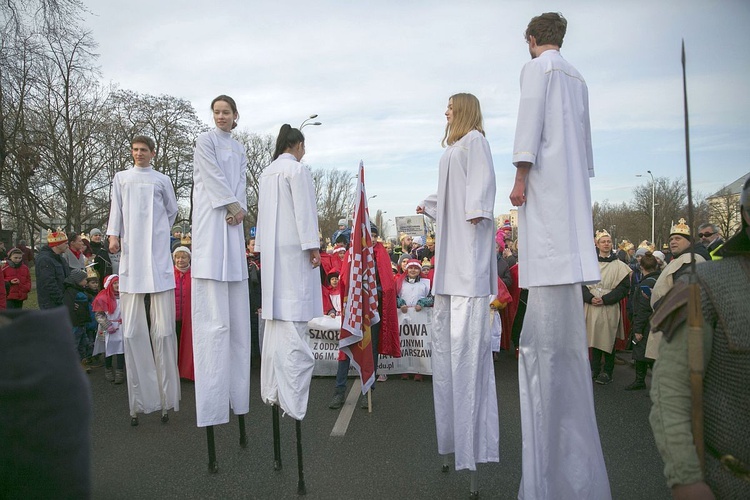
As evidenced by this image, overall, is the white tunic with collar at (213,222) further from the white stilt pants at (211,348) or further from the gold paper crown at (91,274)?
the gold paper crown at (91,274)

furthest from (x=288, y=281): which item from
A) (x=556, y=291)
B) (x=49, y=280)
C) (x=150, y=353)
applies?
(x=49, y=280)

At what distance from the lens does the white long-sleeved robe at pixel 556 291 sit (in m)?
2.88

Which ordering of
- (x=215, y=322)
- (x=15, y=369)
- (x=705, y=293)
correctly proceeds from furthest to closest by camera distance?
(x=215, y=322) < (x=705, y=293) < (x=15, y=369)

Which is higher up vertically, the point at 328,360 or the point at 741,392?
the point at 741,392

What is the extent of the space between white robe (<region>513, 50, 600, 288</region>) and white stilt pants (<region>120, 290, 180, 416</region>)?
3674 millimetres

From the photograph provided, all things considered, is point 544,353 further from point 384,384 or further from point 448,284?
point 384,384

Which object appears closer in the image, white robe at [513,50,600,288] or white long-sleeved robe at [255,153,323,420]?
white robe at [513,50,600,288]

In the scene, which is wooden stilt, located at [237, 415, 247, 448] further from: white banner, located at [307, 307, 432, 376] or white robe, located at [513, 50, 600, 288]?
white banner, located at [307, 307, 432, 376]

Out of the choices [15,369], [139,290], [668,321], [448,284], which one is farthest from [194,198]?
[668,321]

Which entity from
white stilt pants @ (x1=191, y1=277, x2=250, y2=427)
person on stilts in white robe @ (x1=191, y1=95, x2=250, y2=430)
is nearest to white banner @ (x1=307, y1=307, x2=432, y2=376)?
person on stilts in white robe @ (x1=191, y1=95, x2=250, y2=430)

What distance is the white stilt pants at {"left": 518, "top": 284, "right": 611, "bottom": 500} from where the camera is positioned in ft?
9.40

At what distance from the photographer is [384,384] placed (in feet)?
23.7

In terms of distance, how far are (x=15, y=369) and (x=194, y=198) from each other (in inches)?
115

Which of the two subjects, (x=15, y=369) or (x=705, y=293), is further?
(x=705, y=293)
